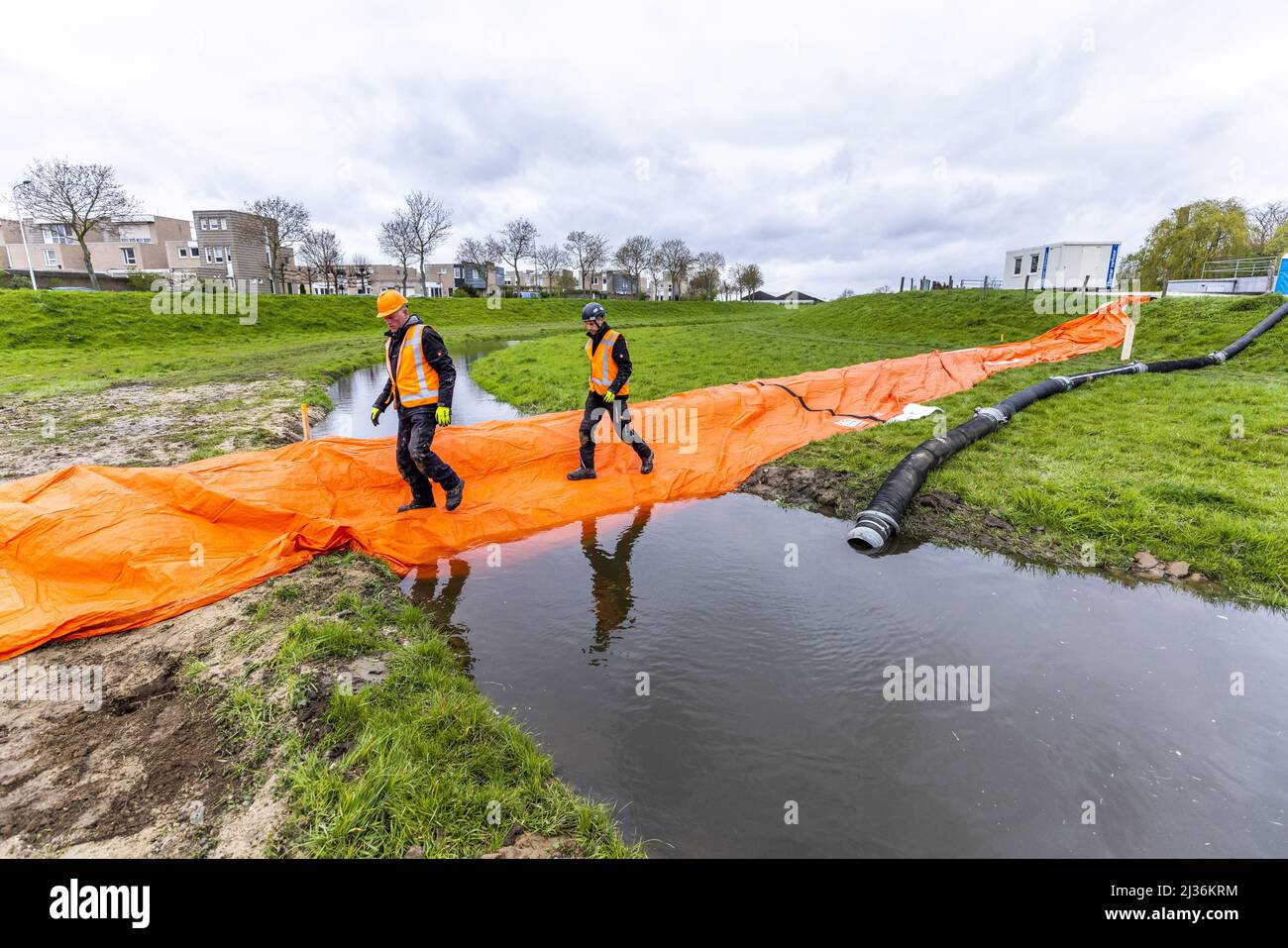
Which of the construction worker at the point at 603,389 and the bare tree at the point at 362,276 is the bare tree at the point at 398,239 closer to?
the bare tree at the point at 362,276

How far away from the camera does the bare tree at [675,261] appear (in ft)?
269

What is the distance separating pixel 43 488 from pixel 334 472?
2160 mm

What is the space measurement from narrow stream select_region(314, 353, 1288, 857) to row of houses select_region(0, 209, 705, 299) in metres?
61.8

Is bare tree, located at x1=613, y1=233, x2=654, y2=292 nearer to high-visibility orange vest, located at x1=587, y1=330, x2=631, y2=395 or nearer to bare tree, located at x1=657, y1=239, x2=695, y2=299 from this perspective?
bare tree, located at x1=657, y1=239, x2=695, y2=299

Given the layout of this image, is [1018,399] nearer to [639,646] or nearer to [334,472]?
[639,646]

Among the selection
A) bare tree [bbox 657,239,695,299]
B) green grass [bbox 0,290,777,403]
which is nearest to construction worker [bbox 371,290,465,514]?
green grass [bbox 0,290,777,403]

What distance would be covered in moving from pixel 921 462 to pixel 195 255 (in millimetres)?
76918

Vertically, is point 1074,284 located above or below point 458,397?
above

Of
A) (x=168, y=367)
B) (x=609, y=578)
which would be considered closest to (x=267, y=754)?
(x=609, y=578)

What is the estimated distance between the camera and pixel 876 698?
371 centimetres

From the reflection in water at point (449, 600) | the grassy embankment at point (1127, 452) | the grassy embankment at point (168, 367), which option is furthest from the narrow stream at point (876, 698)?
the grassy embankment at point (168, 367)

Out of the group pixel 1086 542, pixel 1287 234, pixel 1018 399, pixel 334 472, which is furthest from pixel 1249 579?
pixel 1287 234

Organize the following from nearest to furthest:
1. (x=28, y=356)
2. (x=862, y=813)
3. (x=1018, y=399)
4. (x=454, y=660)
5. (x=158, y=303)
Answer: (x=862, y=813), (x=454, y=660), (x=1018, y=399), (x=28, y=356), (x=158, y=303)

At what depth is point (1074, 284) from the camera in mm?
30234
